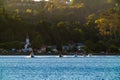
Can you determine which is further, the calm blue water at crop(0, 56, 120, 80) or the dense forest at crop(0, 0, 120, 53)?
the dense forest at crop(0, 0, 120, 53)

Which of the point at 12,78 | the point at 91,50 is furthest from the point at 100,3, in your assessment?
the point at 12,78

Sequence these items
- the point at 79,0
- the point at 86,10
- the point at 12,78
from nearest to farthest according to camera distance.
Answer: the point at 12,78 → the point at 86,10 → the point at 79,0

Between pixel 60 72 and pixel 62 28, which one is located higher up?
pixel 62 28

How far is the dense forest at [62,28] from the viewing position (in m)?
117

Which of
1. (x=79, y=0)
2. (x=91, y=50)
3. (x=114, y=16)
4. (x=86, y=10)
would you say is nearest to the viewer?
(x=91, y=50)

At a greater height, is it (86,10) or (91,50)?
(86,10)

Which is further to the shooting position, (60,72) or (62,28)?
(62,28)

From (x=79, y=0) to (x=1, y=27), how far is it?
5247 cm

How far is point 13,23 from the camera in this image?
4938 inches

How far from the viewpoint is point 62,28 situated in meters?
122

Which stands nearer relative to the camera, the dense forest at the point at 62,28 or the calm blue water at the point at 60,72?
the calm blue water at the point at 60,72

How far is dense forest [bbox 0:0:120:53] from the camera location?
117 meters

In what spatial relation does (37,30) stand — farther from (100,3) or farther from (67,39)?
(100,3)

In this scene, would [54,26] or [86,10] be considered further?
[86,10]
